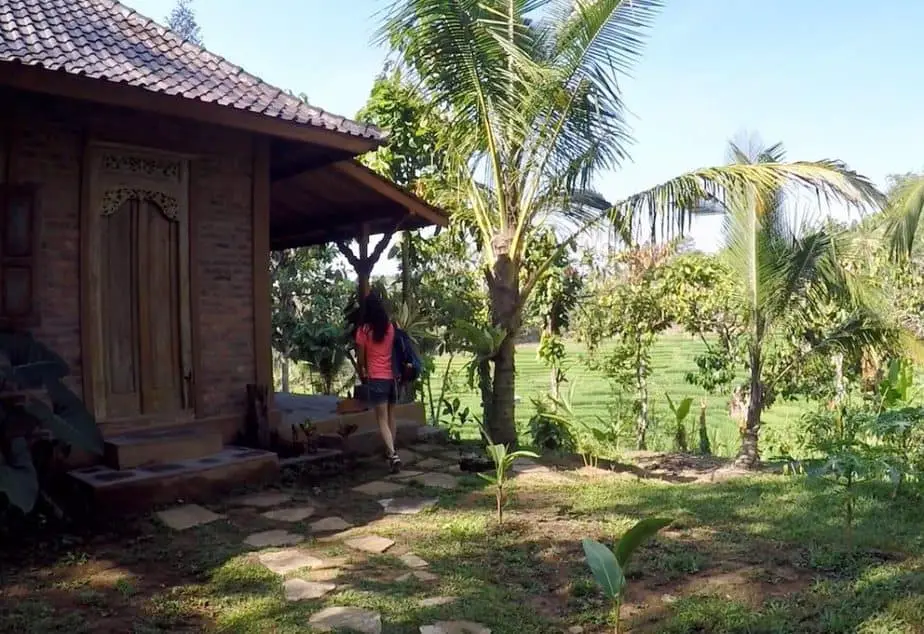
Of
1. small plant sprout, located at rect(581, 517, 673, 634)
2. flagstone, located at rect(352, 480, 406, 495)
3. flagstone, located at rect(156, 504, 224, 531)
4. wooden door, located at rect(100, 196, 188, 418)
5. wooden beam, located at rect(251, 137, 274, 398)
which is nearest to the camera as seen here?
small plant sprout, located at rect(581, 517, 673, 634)

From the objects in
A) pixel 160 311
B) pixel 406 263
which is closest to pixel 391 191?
pixel 160 311

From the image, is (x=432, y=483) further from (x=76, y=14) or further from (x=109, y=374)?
(x=76, y=14)

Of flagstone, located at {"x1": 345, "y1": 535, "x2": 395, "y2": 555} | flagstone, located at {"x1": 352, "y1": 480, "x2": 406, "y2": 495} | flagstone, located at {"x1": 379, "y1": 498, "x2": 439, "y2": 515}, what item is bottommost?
flagstone, located at {"x1": 345, "y1": 535, "x2": 395, "y2": 555}

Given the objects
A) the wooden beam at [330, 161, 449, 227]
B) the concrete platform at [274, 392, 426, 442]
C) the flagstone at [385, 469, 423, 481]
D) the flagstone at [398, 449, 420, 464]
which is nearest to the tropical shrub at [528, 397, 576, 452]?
the concrete platform at [274, 392, 426, 442]

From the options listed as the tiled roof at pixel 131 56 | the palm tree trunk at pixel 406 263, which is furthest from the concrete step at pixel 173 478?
the palm tree trunk at pixel 406 263

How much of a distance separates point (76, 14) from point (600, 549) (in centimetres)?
614

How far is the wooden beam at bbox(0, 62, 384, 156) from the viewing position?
457 centimetres

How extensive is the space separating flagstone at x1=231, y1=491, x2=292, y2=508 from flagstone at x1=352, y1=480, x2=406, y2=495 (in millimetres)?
588

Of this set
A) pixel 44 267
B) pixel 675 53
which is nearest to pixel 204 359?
pixel 44 267

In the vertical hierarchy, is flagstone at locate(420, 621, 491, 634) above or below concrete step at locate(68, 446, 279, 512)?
below

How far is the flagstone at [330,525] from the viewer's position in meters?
4.78

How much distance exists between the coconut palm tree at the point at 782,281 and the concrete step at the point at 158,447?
5158 millimetres

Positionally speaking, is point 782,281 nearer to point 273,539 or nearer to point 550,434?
point 550,434

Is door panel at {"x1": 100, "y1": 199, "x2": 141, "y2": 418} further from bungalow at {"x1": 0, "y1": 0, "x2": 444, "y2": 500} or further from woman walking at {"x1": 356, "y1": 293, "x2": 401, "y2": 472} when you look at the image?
woman walking at {"x1": 356, "y1": 293, "x2": 401, "y2": 472}
